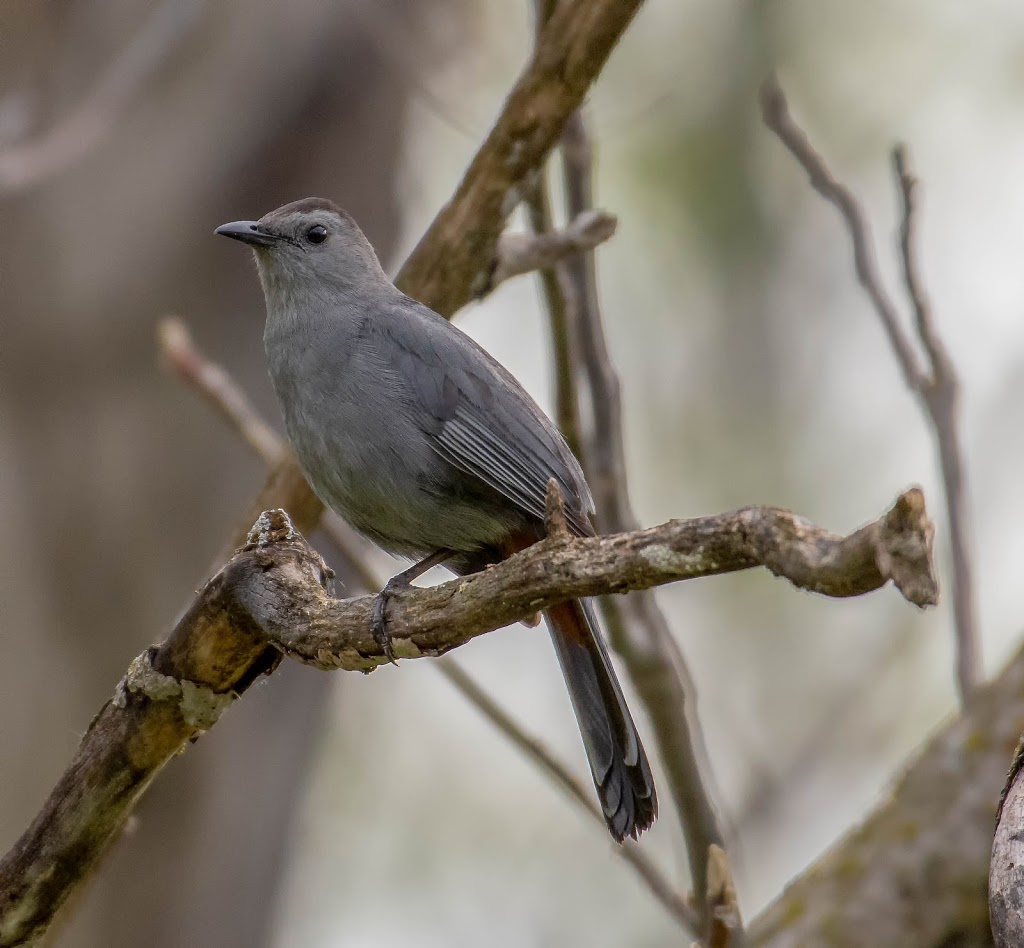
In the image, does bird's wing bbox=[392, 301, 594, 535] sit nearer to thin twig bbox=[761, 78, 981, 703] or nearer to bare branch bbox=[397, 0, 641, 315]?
bare branch bbox=[397, 0, 641, 315]

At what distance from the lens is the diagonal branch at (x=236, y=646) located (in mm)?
2473

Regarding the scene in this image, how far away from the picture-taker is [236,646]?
294 centimetres

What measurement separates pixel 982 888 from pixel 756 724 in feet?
16.9

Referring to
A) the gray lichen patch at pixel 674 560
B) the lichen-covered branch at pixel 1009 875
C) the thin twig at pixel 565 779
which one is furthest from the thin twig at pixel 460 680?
the gray lichen patch at pixel 674 560

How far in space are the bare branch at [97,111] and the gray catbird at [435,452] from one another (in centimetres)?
208

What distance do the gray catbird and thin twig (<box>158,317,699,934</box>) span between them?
44 cm

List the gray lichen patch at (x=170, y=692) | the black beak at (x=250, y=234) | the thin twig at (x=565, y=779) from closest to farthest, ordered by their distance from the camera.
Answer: the gray lichen patch at (x=170, y=692) < the thin twig at (x=565, y=779) < the black beak at (x=250, y=234)

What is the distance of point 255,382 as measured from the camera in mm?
6758

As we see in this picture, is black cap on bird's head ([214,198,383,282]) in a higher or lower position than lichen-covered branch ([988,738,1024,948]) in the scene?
higher

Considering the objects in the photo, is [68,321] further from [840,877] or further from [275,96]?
[840,877]

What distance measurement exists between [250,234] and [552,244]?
3.67ft

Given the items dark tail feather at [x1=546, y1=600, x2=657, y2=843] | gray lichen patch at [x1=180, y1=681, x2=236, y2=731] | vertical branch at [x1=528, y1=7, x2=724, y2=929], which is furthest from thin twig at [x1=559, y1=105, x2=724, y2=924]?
gray lichen patch at [x1=180, y1=681, x2=236, y2=731]

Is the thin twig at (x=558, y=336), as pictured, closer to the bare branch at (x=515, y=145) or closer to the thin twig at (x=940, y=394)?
the bare branch at (x=515, y=145)

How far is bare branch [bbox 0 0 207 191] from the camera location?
579 centimetres
